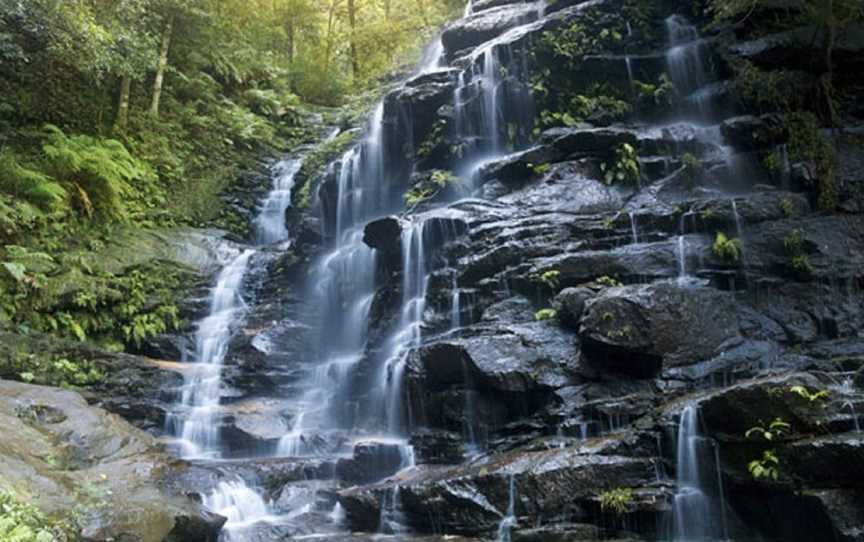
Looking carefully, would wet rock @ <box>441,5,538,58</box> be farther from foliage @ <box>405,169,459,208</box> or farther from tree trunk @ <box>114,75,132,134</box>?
tree trunk @ <box>114,75,132,134</box>

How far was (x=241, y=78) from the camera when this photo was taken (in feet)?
73.5

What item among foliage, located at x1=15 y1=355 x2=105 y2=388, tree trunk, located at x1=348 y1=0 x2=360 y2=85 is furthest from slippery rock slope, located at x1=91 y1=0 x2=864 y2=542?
tree trunk, located at x1=348 y1=0 x2=360 y2=85

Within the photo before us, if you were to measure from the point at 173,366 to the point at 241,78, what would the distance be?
13.5 m

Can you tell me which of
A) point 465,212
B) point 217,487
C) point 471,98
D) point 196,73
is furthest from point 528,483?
point 196,73

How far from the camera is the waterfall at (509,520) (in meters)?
6.67

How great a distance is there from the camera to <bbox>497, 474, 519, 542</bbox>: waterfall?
6.67 meters

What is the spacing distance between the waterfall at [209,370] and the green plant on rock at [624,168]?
823cm

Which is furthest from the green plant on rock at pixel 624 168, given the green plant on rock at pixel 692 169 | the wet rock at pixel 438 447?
the wet rock at pixel 438 447

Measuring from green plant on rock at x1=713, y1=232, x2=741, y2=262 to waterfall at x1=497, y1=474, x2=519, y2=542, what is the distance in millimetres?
5022

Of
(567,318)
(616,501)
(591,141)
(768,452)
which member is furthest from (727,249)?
(616,501)

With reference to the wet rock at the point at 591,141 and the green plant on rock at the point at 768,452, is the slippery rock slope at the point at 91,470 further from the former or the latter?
the wet rock at the point at 591,141

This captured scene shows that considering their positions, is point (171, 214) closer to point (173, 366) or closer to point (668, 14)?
point (173, 366)

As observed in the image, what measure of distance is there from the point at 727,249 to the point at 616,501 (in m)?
4.77

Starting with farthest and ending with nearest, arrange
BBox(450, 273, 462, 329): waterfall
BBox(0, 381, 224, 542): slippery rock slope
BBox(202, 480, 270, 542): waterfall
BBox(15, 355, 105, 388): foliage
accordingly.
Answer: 1. BBox(450, 273, 462, 329): waterfall
2. BBox(15, 355, 105, 388): foliage
3. BBox(202, 480, 270, 542): waterfall
4. BBox(0, 381, 224, 542): slippery rock slope
